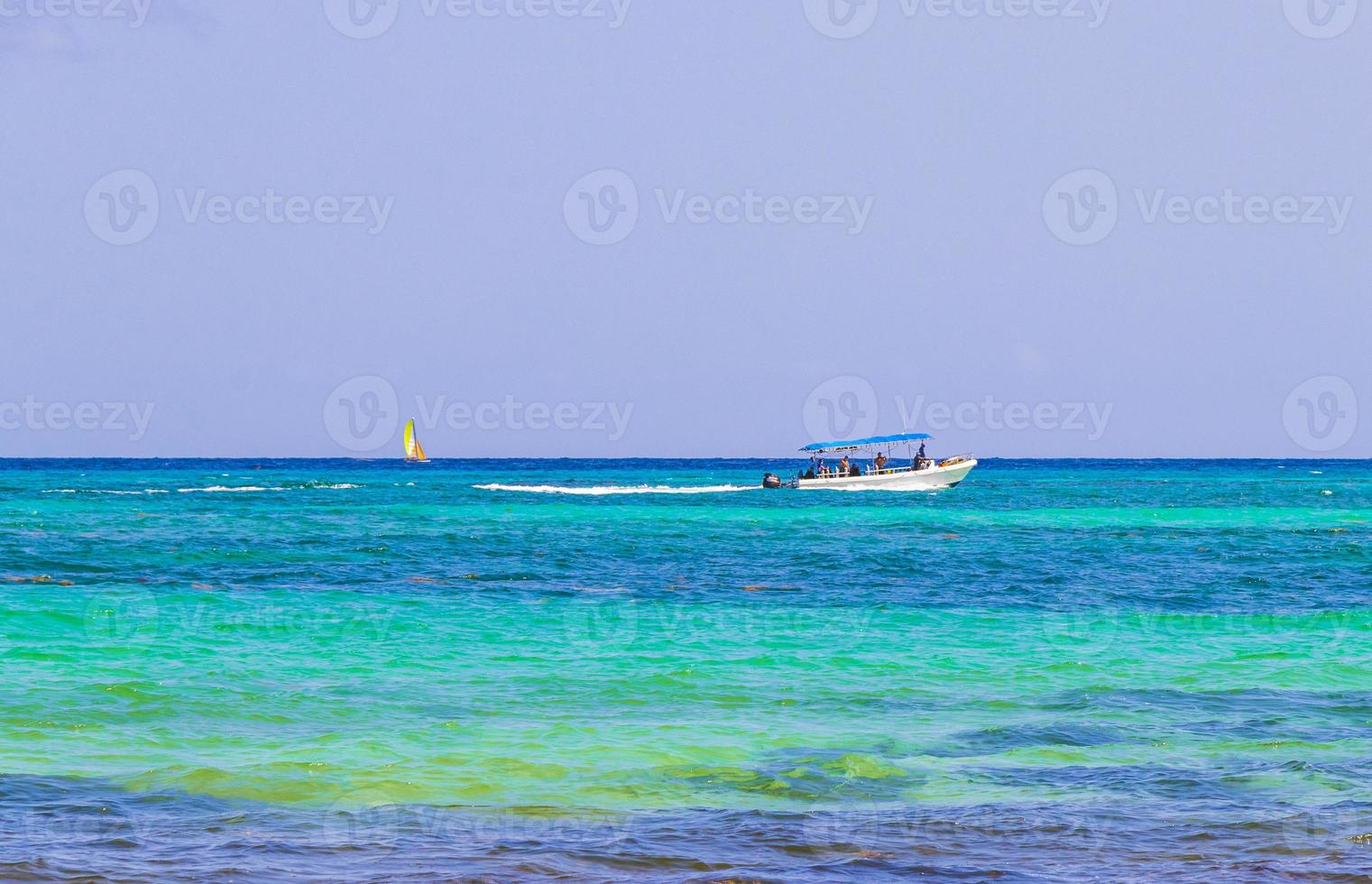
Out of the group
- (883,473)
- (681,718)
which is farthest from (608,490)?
(681,718)

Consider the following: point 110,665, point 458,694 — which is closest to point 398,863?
point 458,694

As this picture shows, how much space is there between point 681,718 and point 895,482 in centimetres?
6146

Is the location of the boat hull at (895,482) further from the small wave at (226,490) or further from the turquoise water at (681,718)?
the turquoise water at (681,718)

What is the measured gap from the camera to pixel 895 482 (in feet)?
241

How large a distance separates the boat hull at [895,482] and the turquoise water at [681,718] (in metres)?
41.9

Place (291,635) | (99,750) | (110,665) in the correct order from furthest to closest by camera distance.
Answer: (291,635), (110,665), (99,750)

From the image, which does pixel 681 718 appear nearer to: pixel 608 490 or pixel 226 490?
pixel 608 490

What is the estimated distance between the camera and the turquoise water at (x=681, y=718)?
8.47 meters

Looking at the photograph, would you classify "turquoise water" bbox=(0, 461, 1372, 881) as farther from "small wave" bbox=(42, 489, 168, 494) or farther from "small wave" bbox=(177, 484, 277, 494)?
"small wave" bbox=(42, 489, 168, 494)

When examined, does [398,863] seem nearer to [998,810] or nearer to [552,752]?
[552,752]

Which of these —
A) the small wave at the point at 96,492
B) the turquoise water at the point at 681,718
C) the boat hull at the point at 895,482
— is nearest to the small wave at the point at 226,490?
the small wave at the point at 96,492

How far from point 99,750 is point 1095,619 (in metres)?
14.9

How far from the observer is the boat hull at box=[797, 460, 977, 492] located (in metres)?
73.2

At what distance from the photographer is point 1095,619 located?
825 inches
